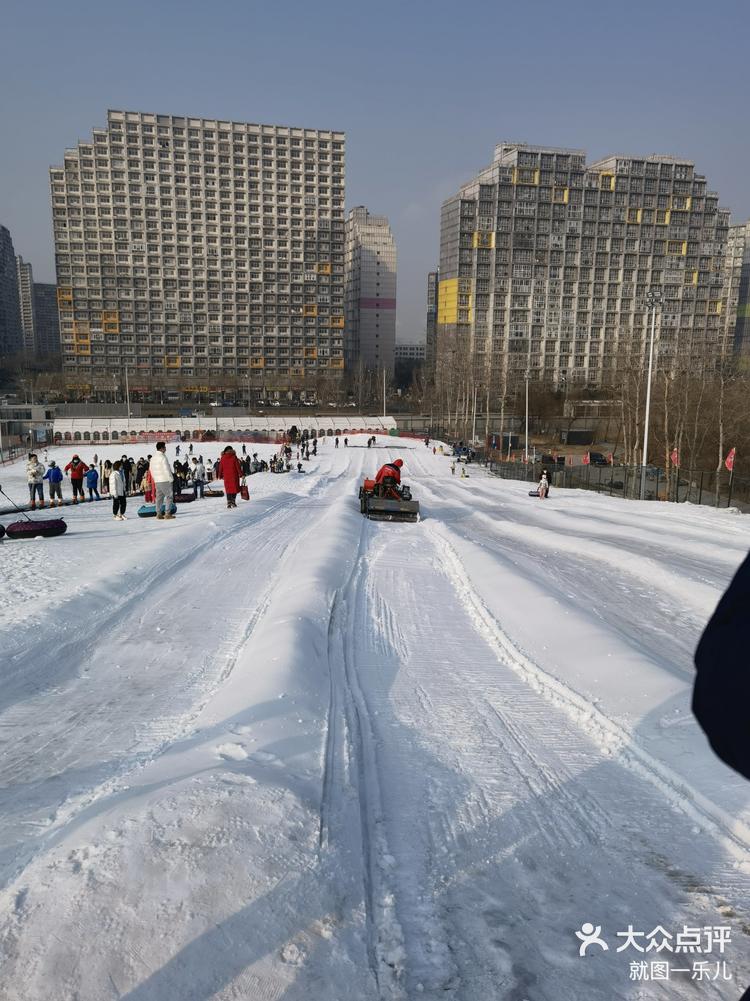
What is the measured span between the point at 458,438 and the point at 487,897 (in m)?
66.8

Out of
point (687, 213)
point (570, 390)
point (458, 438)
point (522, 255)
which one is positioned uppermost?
point (687, 213)

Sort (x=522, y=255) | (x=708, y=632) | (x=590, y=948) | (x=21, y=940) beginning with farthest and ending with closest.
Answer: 1. (x=522, y=255)
2. (x=590, y=948)
3. (x=21, y=940)
4. (x=708, y=632)

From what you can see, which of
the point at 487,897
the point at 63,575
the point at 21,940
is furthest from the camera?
the point at 63,575

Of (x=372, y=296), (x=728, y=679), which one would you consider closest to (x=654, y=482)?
(x=728, y=679)

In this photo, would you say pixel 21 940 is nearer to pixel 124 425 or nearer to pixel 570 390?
pixel 124 425

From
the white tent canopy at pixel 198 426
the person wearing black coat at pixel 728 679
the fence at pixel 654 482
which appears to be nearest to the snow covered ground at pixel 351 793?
the person wearing black coat at pixel 728 679

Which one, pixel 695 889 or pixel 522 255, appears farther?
pixel 522 255

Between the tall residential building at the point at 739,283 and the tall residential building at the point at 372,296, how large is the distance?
71.3m

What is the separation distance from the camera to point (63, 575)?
8562 mm

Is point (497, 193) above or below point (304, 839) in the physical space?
above

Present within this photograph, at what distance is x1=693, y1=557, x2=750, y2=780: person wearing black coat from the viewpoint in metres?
0.99

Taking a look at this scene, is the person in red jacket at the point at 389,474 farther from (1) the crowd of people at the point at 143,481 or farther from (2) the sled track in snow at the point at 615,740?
(2) the sled track in snow at the point at 615,740

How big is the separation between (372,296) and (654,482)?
421ft

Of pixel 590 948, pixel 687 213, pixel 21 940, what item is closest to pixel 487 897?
pixel 590 948
